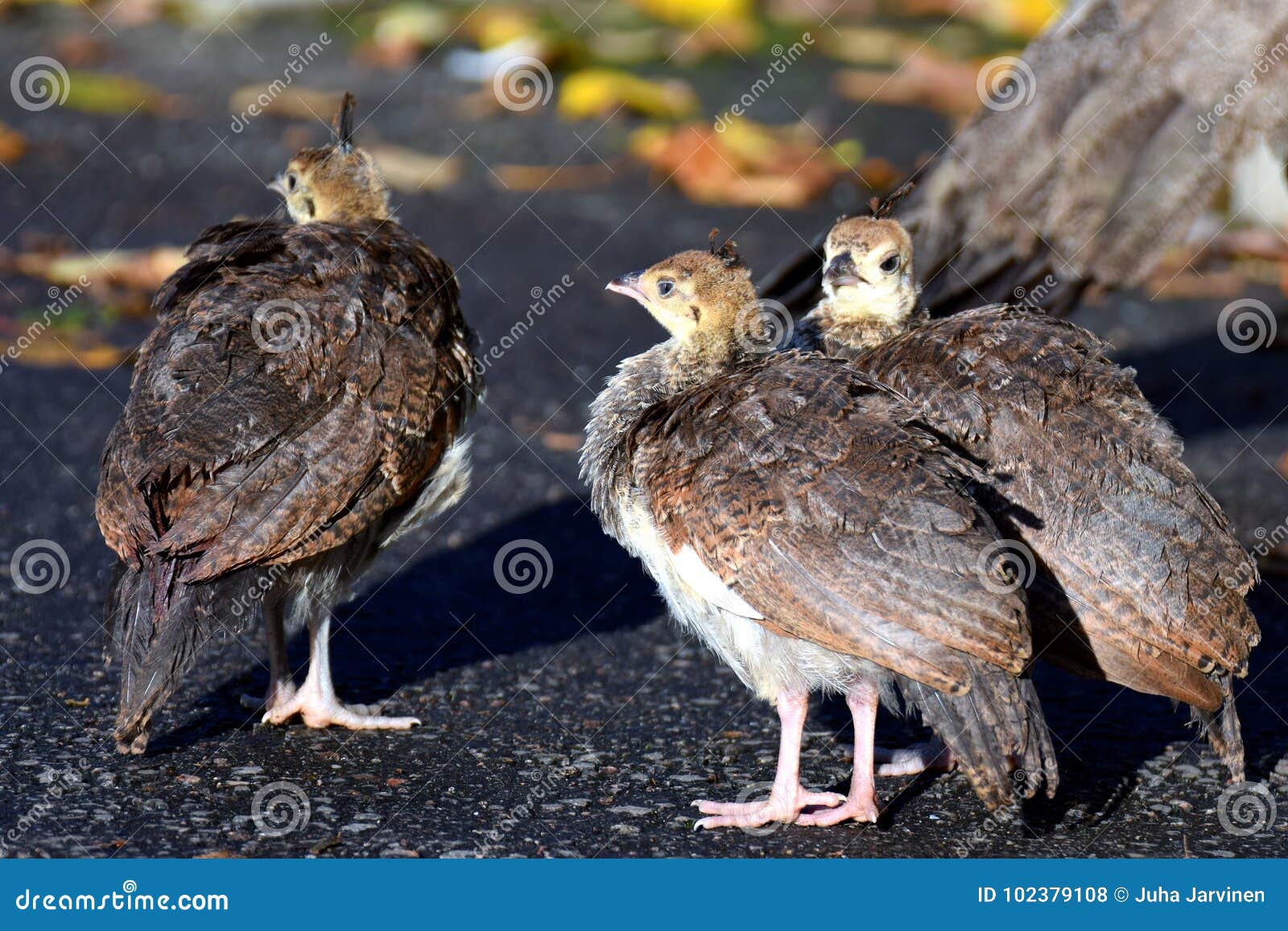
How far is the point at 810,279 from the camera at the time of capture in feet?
20.5

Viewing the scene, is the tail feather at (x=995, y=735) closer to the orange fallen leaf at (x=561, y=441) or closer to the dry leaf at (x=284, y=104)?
the orange fallen leaf at (x=561, y=441)

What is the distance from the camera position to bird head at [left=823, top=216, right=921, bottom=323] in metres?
5.12

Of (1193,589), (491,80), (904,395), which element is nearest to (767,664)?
(904,395)

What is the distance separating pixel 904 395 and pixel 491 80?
824cm

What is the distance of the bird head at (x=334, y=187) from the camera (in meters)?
5.79

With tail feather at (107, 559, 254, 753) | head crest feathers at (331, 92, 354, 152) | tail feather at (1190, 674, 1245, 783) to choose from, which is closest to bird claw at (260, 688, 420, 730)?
tail feather at (107, 559, 254, 753)

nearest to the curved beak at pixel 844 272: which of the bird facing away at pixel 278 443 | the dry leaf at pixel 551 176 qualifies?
the bird facing away at pixel 278 443

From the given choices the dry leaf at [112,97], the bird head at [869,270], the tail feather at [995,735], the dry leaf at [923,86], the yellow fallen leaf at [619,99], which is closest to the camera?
the tail feather at [995,735]

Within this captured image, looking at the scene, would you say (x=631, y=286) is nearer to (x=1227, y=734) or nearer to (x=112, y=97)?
(x=1227, y=734)

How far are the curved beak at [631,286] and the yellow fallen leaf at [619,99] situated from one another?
684 cm

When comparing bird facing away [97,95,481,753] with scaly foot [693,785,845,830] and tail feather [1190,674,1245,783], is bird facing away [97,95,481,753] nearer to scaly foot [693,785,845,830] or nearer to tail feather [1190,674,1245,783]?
scaly foot [693,785,845,830]

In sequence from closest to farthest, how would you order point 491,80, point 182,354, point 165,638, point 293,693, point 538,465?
point 165,638, point 182,354, point 293,693, point 538,465, point 491,80

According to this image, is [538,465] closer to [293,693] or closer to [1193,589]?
[293,693]

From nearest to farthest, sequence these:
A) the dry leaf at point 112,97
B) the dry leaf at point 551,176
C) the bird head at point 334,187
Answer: the bird head at point 334,187
the dry leaf at point 551,176
the dry leaf at point 112,97
